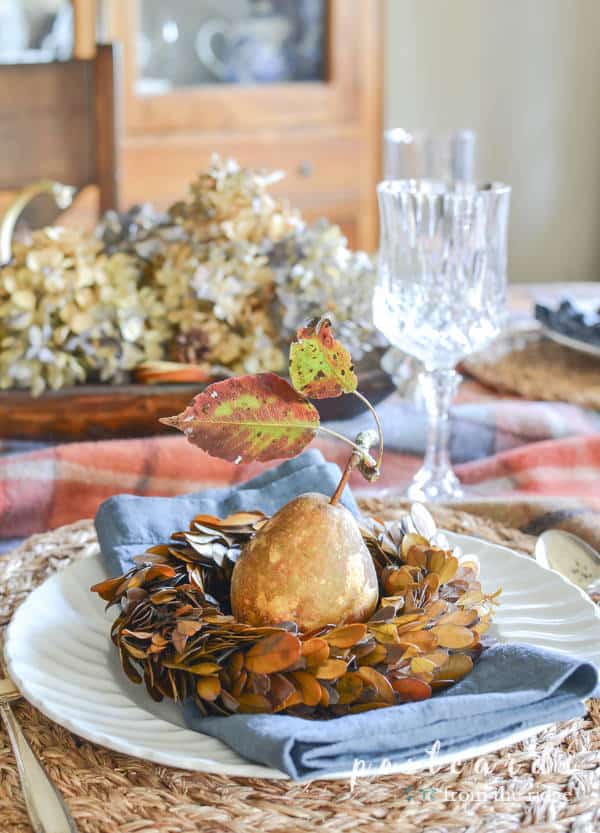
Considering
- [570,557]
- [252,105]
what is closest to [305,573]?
[570,557]

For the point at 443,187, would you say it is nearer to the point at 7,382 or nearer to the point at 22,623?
the point at 7,382

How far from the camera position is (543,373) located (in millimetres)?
1231

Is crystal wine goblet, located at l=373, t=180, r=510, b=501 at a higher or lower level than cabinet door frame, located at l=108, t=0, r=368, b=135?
lower

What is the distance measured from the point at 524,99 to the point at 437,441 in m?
2.55

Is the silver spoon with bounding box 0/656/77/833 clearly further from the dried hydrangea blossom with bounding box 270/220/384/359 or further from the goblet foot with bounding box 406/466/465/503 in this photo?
the dried hydrangea blossom with bounding box 270/220/384/359

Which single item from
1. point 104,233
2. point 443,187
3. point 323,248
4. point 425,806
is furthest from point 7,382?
point 425,806

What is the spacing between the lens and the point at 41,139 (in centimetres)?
166

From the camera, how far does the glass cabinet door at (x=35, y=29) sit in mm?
2387

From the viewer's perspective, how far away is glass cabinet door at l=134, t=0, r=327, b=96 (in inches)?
99.6

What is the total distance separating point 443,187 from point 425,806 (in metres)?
0.68

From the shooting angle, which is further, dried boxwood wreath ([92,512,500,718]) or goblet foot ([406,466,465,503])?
goblet foot ([406,466,465,503])

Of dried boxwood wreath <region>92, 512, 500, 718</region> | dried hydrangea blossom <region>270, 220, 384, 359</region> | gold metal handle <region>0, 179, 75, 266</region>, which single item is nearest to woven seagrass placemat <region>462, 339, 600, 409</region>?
dried hydrangea blossom <region>270, 220, 384, 359</region>

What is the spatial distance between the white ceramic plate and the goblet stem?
248mm

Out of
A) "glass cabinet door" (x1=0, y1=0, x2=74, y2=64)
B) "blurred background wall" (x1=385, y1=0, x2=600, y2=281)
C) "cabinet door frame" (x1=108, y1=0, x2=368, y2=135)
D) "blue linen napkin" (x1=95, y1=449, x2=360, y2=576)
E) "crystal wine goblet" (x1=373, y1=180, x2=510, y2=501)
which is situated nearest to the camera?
"blue linen napkin" (x1=95, y1=449, x2=360, y2=576)
